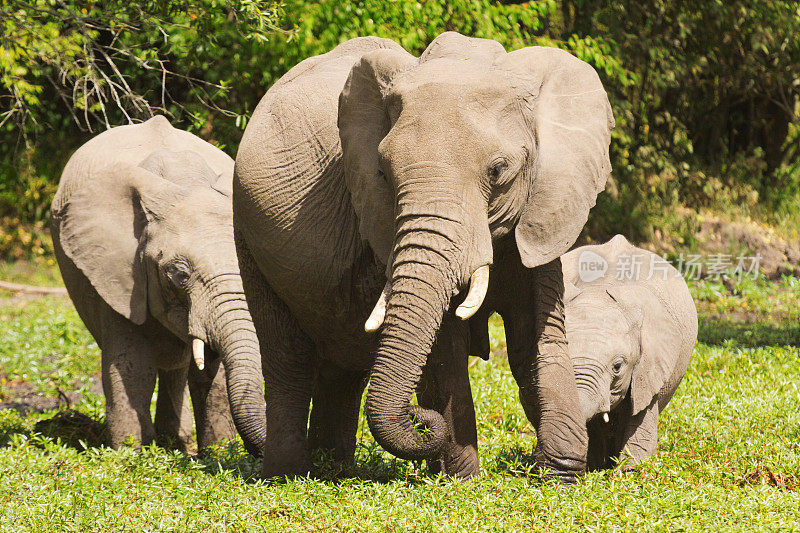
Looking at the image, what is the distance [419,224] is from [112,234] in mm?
3867

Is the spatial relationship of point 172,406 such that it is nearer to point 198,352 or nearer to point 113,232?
point 113,232

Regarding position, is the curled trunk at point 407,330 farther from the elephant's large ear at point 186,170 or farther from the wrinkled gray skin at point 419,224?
the elephant's large ear at point 186,170

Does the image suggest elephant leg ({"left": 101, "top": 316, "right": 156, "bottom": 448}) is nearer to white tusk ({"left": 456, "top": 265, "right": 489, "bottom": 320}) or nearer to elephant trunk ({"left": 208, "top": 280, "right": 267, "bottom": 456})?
elephant trunk ({"left": 208, "top": 280, "right": 267, "bottom": 456})

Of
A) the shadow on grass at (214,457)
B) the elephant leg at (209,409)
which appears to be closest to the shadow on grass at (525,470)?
the shadow on grass at (214,457)

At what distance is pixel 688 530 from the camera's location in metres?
4.20

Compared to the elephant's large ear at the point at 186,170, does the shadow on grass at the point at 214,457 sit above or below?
below

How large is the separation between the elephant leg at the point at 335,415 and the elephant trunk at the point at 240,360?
30 cm

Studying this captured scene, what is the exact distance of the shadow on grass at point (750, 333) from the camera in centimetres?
1030

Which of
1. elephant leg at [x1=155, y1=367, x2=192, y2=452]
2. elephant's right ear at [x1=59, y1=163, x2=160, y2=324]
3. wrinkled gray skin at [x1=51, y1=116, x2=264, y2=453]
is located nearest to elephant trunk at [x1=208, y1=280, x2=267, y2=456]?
wrinkled gray skin at [x1=51, y1=116, x2=264, y2=453]

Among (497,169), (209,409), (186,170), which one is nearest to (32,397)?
(209,409)

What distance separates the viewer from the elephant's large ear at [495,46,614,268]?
441cm

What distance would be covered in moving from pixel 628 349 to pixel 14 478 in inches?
134

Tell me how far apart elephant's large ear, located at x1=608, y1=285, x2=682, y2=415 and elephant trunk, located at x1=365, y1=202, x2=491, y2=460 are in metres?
2.32

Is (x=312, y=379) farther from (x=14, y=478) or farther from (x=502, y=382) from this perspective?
(x=502, y=382)
